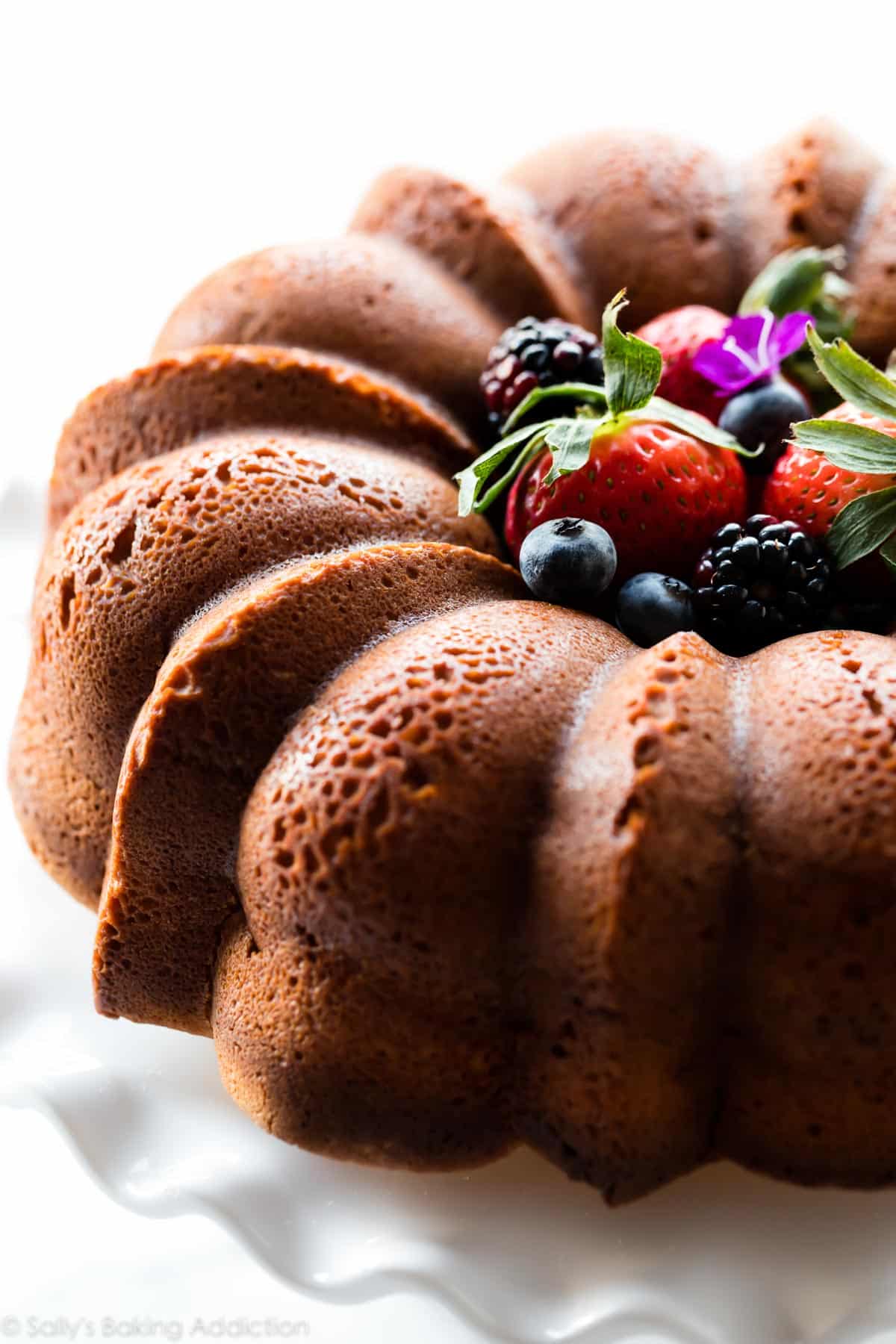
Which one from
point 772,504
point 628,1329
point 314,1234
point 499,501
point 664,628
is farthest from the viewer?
point 499,501

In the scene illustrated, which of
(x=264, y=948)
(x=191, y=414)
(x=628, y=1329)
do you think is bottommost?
(x=628, y=1329)

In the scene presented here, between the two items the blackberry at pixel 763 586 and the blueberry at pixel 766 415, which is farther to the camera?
the blueberry at pixel 766 415

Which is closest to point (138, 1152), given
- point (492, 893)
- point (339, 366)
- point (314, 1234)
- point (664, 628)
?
point (314, 1234)

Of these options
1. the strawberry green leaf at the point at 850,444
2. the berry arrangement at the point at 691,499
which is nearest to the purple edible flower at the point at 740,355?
the berry arrangement at the point at 691,499

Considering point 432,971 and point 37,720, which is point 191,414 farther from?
point 432,971

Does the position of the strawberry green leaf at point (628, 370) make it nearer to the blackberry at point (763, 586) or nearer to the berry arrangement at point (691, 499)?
the berry arrangement at point (691, 499)

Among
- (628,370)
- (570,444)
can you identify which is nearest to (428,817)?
(570,444)
